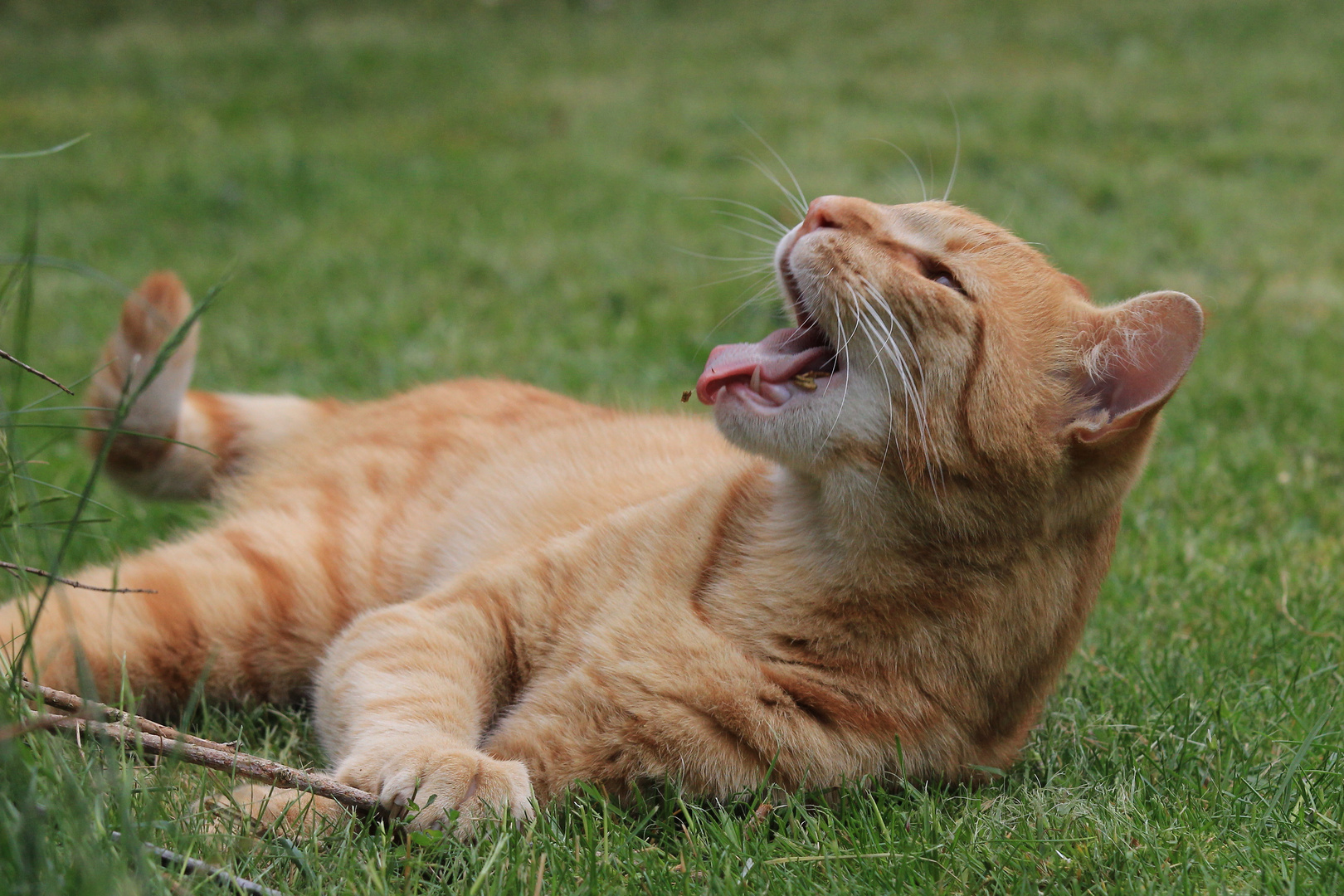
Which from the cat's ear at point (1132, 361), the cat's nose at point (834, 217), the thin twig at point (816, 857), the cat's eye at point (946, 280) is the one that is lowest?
the thin twig at point (816, 857)

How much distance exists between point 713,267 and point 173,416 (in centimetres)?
362

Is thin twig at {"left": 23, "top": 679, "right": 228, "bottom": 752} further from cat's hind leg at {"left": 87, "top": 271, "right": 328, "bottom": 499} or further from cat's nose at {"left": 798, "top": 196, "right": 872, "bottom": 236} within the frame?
cat's nose at {"left": 798, "top": 196, "right": 872, "bottom": 236}

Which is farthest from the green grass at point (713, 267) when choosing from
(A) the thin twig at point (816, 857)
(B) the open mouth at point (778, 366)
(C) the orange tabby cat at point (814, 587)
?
(B) the open mouth at point (778, 366)

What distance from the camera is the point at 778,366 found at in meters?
2.46

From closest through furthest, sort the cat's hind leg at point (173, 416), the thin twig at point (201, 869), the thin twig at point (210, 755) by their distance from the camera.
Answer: the thin twig at point (201, 869)
the thin twig at point (210, 755)
the cat's hind leg at point (173, 416)

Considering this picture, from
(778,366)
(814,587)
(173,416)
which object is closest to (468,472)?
(173,416)

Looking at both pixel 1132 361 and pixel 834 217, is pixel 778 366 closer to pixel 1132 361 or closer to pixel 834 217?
pixel 834 217

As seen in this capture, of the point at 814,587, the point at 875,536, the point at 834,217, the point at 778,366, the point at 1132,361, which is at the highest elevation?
the point at 834,217

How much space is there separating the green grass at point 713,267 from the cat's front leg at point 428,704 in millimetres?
100

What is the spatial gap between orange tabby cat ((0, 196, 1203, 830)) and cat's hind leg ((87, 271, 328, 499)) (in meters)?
0.78

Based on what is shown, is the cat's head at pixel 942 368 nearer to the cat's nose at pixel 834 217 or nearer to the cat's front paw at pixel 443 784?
the cat's nose at pixel 834 217

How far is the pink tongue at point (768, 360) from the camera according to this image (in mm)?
2457

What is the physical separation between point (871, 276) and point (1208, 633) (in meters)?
1.54

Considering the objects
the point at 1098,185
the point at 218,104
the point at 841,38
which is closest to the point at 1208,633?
the point at 1098,185
